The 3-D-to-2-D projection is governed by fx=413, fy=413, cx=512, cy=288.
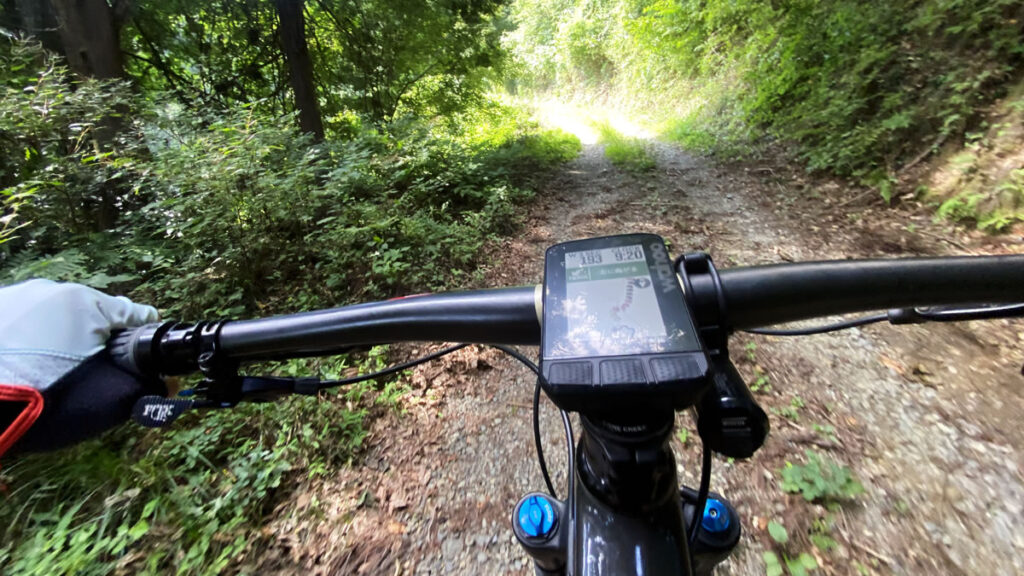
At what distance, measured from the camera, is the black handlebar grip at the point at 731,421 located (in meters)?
0.59

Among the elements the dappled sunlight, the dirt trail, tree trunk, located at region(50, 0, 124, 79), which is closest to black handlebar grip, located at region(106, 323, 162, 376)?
the dirt trail

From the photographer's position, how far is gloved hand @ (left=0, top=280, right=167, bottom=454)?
58cm

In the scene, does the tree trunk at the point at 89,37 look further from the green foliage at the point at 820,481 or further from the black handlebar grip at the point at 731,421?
the green foliage at the point at 820,481

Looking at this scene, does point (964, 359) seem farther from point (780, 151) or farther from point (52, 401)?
point (780, 151)

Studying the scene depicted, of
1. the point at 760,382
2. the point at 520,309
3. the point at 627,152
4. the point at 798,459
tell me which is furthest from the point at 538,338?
the point at 627,152

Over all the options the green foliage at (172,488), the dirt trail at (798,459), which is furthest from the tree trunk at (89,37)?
the dirt trail at (798,459)

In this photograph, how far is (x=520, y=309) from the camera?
2.29 ft

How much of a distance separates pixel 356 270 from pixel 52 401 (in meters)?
3.57

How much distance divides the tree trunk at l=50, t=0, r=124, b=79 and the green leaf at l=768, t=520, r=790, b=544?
7.37 metres

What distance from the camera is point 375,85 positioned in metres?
7.86

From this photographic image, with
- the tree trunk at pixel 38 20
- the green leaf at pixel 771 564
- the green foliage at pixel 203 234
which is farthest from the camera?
the tree trunk at pixel 38 20

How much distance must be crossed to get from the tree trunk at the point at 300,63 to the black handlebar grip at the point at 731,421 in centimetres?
702

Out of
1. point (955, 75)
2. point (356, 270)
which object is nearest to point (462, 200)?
point (356, 270)

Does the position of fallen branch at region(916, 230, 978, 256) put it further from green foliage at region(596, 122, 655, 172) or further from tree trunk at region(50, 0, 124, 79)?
tree trunk at region(50, 0, 124, 79)
